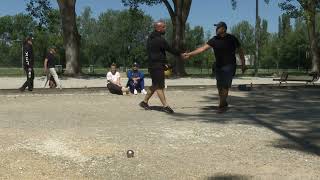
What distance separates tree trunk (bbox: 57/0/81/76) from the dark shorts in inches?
954

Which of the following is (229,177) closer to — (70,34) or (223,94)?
(223,94)

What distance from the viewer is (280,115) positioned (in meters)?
12.2

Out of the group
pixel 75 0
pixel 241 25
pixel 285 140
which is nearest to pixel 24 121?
pixel 285 140

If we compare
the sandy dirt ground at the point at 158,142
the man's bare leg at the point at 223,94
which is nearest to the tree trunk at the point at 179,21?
the sandy dirt ground at the point at 158,142

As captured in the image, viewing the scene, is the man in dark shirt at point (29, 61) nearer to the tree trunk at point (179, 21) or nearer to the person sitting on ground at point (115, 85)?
the person sitting on ground at point (115, 85)

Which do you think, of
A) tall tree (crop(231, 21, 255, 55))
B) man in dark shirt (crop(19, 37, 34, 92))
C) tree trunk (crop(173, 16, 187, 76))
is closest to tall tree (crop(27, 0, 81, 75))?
tree trunk (crop(173, 16, 187, 76))

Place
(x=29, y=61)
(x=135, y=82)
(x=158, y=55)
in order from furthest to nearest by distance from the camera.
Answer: (x=135, y=82) < (x=29, y=61) < (x=158, y=55)

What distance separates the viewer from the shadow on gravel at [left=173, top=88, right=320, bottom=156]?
8758mm

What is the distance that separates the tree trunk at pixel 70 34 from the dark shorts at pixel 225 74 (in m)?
24.2

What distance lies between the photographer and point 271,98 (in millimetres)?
16875

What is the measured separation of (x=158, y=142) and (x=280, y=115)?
4584mm

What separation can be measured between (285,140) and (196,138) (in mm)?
1315

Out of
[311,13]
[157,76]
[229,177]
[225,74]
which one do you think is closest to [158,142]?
[229,177]

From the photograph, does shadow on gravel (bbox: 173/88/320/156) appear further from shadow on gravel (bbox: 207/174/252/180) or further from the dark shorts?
shadow on gravel (bbox: 207/174/252/180)
